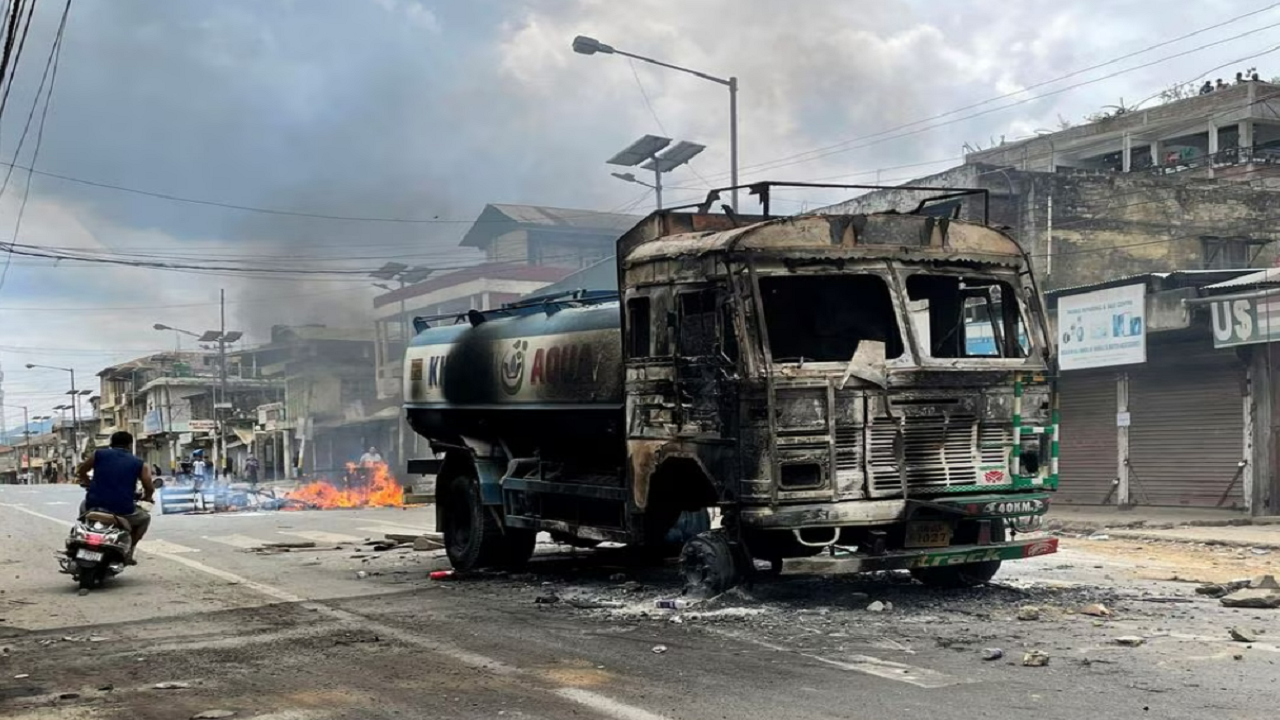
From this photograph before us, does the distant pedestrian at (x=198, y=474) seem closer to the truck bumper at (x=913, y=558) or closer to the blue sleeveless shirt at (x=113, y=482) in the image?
the blue sleeveless shirt at (x=113, y=482)

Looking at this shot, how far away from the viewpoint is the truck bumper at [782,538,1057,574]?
760 centimetres

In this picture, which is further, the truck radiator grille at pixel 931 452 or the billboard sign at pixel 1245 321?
the billboard sign at pixel 1245 321

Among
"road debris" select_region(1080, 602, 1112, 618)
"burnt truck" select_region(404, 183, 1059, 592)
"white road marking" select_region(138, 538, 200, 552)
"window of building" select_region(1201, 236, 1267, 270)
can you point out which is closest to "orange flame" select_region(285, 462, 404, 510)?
"white road marking" select_region(138, 538, 200, 552)

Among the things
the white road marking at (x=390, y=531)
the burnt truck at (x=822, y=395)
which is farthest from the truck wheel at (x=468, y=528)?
the white road marking at (x=390, y=531)

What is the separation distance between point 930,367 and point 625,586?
11.0 feet

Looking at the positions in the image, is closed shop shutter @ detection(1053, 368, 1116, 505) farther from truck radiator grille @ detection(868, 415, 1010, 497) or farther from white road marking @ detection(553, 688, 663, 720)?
white road marking @ detection(553, 688, 663, 720)

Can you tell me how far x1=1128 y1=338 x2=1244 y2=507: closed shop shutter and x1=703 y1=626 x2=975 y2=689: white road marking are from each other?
569 inches

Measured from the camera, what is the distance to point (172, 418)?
77188 millimetres

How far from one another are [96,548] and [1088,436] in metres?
17.3

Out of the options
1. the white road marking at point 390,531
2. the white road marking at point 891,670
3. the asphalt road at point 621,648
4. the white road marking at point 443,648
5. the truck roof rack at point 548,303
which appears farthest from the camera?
the white road marking at point 390,531

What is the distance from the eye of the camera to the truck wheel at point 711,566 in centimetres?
808

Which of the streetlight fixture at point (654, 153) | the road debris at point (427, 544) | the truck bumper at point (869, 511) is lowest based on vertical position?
the road debris at point (427, 544)

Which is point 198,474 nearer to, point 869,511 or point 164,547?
point 164,547

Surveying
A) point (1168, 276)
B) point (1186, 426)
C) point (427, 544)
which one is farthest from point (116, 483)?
point (1186, 426)
